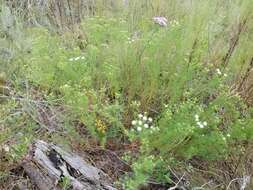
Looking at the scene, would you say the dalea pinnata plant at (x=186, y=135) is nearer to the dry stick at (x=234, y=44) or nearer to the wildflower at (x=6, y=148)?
the dry stick at (x=234, y=44)

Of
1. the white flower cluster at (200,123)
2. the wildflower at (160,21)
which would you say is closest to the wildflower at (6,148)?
the white flower cluster at (200,123)

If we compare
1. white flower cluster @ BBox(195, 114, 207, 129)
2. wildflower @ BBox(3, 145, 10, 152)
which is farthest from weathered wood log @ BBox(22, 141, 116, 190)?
white flower cluster @ BBox(195, 114, 207, 129)

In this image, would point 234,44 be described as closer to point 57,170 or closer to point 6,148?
point 57,170

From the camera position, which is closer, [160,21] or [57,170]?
[57,170]

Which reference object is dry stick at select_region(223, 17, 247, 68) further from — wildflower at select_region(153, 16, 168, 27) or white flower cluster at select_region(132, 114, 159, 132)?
white flower cluster at select_region(132, 114, 159, 132)

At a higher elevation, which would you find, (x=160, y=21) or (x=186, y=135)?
(x=160, y=21)

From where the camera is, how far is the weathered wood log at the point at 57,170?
2.69 metres

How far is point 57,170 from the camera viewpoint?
272 centimetres

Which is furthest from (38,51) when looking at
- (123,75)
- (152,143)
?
(152,143)

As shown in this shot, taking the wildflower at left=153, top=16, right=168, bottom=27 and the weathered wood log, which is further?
the wildflower at left=153, top=16, right=168, bottom=27

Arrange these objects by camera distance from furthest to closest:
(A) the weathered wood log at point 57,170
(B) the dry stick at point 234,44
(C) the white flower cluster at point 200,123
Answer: (B) the dry stick at point 234,44
(C) the white flower cluster at point 200,123
(A) the weathered wood log at point 57,170

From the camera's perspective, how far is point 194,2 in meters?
3.58

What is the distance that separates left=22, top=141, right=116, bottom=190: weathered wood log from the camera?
2.69 meters

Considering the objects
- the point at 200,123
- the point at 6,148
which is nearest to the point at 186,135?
the point at 200,123
